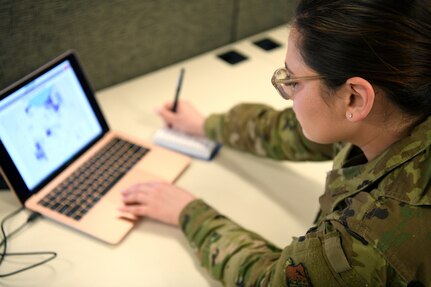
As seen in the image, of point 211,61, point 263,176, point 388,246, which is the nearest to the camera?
point 388,246

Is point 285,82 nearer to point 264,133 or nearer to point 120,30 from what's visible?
point 264,133

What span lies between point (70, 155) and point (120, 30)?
1.26ft

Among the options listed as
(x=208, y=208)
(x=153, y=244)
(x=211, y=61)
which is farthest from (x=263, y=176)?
(x=211, y=61)

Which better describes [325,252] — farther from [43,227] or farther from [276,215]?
[43,227]

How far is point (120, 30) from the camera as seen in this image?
1.06m

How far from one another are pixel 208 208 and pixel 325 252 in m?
0.27

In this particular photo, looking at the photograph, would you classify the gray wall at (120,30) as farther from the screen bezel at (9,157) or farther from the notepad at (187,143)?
the notepad at (187,143)

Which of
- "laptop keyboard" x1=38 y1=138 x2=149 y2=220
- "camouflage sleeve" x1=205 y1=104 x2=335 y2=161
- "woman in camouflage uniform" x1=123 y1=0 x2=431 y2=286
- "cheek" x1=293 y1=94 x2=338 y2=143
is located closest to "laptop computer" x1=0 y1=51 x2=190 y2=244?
"laptop keyboard" x1=38 y1=138 x2=149 y2=220

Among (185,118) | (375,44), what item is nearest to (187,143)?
(185,118)

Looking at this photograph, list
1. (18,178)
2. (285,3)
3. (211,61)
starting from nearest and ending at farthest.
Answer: (18,178)
(211,61)
(285,3)

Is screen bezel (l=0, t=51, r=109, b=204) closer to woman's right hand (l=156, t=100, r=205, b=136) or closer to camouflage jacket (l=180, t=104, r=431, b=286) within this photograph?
woman's right hand (l=156, t=100, r=205, b=136)

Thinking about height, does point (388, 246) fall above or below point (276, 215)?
above

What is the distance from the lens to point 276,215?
817 millimetres

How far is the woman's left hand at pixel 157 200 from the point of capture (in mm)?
767
